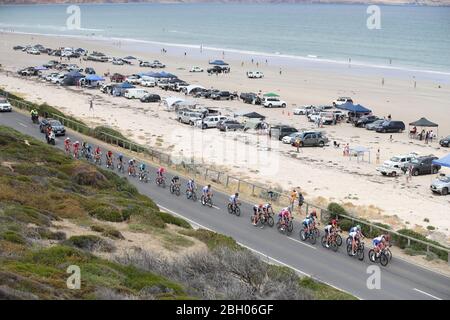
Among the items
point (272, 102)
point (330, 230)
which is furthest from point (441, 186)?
point (272, 102)

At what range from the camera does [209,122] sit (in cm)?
5191

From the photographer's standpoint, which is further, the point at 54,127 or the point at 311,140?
the point at 311,140

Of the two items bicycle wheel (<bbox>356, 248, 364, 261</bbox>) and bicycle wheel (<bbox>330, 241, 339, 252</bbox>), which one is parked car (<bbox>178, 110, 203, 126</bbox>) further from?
bicycle wheel (<bbox>356, 248, 364, 261</bbox>)

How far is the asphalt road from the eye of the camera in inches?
728

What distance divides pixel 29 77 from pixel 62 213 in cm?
6575

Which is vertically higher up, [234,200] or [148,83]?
[234,200]

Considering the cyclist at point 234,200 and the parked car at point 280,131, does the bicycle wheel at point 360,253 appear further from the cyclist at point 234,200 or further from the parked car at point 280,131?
the parked car at point 280,131

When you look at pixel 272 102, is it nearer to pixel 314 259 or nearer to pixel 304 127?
pixel 304 127

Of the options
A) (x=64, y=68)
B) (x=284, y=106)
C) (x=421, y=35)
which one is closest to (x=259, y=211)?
(x=284, y=106)

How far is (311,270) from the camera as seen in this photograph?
19875 millimetres

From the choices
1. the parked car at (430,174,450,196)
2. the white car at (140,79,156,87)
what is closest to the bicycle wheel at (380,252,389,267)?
the parked car at (430,174,450,196)

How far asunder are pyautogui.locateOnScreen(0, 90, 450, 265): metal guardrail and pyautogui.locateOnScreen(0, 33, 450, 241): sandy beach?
2.06m

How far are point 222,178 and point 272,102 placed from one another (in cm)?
2872

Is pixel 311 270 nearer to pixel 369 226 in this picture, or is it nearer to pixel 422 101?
pixel 369 226
